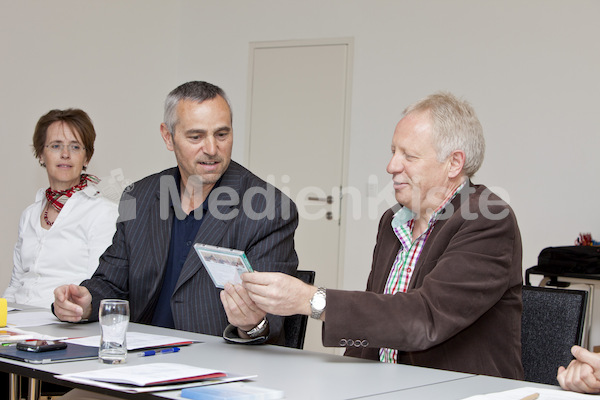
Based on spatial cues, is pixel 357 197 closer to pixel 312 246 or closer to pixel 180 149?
pixel 312 246

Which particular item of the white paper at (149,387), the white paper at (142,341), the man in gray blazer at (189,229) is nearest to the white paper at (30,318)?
the man in gray blazer at (189,229)

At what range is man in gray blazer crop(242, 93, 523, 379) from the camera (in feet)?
5.39

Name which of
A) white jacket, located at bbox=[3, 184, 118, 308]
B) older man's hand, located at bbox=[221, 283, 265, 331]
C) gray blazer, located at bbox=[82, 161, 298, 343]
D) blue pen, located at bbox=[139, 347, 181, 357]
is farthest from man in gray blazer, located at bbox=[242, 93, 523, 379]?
white jacket, located at bbox=[3, 184, 118, 308]

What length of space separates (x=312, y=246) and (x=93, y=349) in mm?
4411

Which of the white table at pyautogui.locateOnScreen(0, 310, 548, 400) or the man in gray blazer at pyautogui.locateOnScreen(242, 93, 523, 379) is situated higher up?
the man in gray blazer at pyautogui.locateOnScreen(242, 93, 523, 379)

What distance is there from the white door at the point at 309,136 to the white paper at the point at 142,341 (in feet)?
13.1

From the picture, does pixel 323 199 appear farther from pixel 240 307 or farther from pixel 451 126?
pixel 240 307

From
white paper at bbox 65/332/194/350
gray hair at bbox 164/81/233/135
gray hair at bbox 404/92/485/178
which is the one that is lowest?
white paper at bbox 65/332/194/350

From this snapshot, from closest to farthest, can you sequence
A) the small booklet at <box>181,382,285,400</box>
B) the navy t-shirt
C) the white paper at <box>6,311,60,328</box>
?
the small booklet at <box>181,382,285,400</box> < the white paper at <box>6,311,60,328</box> < the navy t-shirt

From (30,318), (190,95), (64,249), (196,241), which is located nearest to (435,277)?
(196,241)

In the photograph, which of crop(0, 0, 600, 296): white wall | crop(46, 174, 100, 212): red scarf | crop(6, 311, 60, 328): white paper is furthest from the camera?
crop(0, 0, 600, 296): white wall

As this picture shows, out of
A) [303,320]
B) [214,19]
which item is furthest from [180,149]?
[214,19]

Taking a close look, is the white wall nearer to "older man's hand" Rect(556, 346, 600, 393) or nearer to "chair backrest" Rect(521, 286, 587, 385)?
"chair backrest" Rect(521, 286, 587, 385)

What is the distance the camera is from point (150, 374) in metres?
1.40
